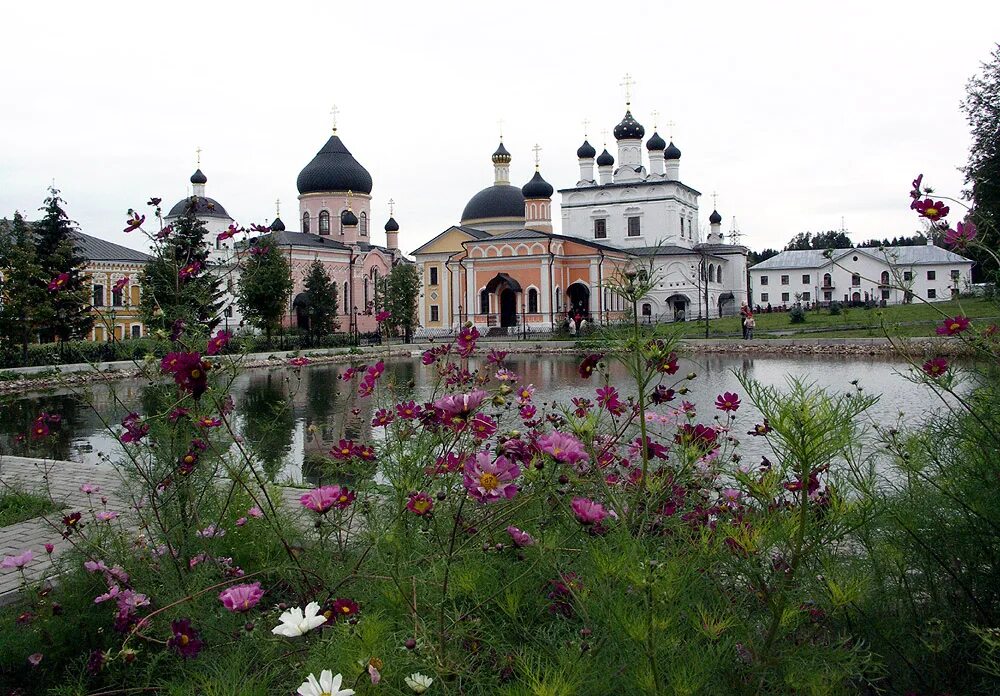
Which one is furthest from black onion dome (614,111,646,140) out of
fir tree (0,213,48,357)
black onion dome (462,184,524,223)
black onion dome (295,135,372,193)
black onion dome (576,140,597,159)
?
fir tree (0,213,48,357)

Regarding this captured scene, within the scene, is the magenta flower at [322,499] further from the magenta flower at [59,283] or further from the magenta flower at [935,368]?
the magenta flower at [59,283]

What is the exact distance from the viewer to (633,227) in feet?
163

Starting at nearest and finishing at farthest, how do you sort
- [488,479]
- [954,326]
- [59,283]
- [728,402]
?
1. [488,479]
2. [954,326]
3. [728,402]
4. [59,283]

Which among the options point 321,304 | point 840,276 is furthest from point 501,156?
point 840,276

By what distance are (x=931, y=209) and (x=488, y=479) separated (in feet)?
7.43

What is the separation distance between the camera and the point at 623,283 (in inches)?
115

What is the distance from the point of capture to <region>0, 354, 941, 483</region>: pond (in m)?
6.76

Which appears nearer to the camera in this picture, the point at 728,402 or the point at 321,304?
the point at 728,402

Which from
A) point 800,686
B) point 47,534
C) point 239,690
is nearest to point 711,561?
point 800,686

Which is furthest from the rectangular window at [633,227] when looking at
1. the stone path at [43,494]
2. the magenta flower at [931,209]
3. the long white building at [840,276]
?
the magenta flower at [931,209]

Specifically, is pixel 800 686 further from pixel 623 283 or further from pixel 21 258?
pixel 21 258

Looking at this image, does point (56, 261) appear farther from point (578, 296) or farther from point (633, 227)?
point (633, 227)

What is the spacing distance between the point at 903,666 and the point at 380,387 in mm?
3263

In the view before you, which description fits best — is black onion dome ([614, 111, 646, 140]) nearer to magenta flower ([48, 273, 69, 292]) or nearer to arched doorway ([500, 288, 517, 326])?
arched doorway ([500, 288, 517, 326])
